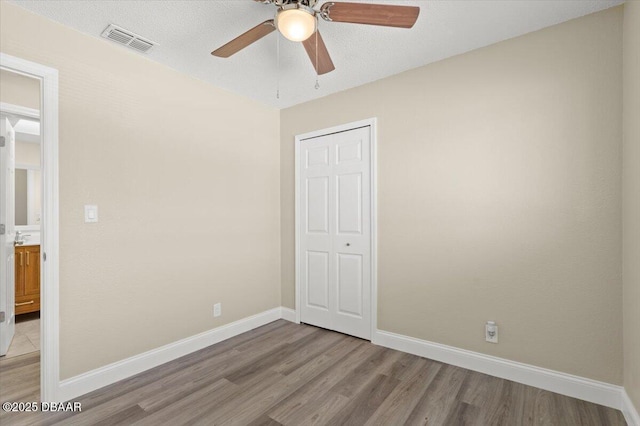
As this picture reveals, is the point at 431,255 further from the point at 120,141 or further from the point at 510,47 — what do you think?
the point at 120,141

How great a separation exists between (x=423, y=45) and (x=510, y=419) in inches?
105

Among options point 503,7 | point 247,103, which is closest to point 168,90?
point 247,103

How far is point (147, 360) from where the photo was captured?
251cm

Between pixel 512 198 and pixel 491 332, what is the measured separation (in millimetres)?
1047

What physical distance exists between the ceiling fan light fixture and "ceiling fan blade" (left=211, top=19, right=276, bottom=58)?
4.8 inches

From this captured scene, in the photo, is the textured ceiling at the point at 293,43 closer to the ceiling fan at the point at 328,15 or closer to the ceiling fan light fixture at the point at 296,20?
the ceiling fan at the point at 328,15

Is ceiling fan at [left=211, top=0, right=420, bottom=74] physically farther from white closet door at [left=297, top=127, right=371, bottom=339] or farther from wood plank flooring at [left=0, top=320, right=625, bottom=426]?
wood plank flooring at [left=0, top=320, right=625, bottom=426]

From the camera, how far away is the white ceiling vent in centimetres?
218

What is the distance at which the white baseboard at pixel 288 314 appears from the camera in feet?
12.0

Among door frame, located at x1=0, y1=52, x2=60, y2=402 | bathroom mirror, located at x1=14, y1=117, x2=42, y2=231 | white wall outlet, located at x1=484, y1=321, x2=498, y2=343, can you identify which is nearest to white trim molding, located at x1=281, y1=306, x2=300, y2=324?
white wall outlet, located at x1=484, y1=321, x2=498, y2=343

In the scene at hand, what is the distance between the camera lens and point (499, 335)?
2357mm

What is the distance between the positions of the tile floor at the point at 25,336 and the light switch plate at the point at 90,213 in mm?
1696

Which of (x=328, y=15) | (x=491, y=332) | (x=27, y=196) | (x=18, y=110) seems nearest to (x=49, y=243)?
(x=18, y=110)

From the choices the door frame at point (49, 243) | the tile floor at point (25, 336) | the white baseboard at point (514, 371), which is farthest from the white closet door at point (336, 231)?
the tile floor at point (25, 336)
